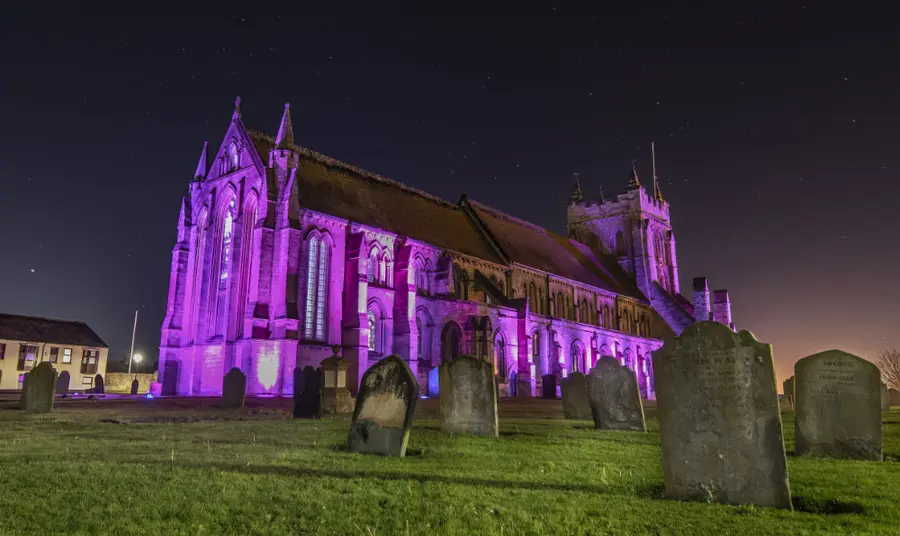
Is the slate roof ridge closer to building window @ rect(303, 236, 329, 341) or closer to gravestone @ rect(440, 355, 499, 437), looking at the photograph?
building window @ rect(303, 236, 329, 341)

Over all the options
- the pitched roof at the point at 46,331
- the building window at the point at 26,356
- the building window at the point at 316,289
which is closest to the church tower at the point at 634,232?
the building window at the point at 316,289

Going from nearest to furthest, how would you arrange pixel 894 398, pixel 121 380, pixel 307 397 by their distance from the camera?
pixel 307 397, pixel 894 398, pixel 121 380

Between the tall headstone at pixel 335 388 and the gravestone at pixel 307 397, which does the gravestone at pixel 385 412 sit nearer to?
the gravestone at pixel 307 397

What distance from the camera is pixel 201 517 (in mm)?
5008

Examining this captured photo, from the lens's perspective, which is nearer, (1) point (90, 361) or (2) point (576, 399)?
(2) point (576, 399)


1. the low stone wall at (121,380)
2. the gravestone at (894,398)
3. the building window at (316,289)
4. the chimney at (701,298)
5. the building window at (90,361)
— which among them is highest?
the chimney at (701,298)

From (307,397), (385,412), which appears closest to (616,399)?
(385,412)

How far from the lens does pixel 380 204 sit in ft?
121

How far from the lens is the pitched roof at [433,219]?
1314 inches

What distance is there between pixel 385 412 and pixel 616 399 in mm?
6509

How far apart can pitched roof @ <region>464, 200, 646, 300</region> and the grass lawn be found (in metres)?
35.1

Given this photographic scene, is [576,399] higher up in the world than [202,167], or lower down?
lower down

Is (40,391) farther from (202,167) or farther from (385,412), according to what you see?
Answer: (202,167)

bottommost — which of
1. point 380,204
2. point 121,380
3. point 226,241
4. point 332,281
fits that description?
point 121,380
